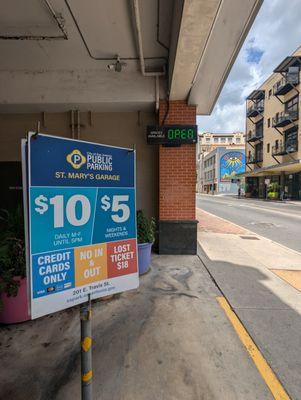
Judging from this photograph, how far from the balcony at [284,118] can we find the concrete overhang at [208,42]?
112 feet

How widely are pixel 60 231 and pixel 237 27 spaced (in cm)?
365

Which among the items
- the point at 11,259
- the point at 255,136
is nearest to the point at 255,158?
the point at 255,136

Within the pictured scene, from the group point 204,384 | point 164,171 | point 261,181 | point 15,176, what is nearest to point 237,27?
point 164,171

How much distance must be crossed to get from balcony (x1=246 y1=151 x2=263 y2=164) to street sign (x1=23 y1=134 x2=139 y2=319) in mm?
47374

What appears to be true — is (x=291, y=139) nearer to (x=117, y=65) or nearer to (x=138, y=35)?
(x=117, y=65)

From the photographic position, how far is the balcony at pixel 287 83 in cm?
3412

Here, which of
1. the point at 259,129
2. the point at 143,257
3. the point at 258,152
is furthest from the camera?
the point at 258,152

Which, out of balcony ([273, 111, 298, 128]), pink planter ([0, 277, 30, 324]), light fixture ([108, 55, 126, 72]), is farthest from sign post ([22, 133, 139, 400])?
balcony ([273, 111, 298, 128])

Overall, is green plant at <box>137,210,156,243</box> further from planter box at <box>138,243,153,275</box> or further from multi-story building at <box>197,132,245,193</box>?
multi-story building at <box>197,132,245,193</box>

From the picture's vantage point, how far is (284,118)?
35.5 metres

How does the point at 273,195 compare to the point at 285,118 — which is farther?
the point at 273,195

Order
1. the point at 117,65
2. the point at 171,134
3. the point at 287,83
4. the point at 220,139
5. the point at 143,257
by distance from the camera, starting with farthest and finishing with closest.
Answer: the point at 220,139
the point at 287,83
the point at 171,134
the point at 117,65
the point at 143,257

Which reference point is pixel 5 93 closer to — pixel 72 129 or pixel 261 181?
pixel 72 129

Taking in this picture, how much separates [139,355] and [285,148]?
3947 centimetres
